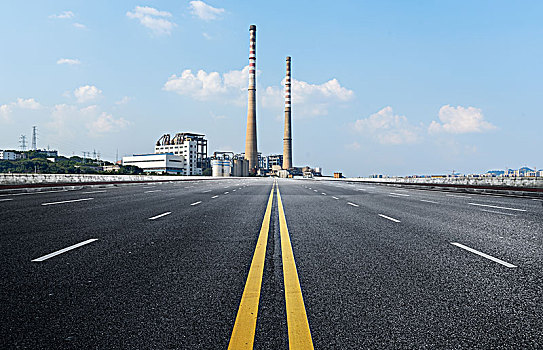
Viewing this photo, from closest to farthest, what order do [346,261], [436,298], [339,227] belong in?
[436,298] < [346,261] < [339,227]

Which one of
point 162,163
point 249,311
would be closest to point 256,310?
point 249,311

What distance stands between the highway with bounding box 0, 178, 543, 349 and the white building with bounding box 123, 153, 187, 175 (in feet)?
491

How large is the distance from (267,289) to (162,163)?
518 feet

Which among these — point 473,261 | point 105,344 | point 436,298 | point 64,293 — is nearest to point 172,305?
point 105,344

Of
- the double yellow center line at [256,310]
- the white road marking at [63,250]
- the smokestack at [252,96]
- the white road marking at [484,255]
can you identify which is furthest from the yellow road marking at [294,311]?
the smokestack at [252,96]

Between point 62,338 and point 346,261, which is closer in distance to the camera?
point 62,338

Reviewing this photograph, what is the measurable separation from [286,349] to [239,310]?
0.89m

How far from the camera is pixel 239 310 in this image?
3670mm

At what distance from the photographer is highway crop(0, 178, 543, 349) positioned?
3117mm

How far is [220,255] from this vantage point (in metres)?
6.16

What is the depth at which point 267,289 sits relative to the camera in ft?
14.3

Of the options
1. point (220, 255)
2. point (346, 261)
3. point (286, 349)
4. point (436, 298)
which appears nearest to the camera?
point (286, 349)

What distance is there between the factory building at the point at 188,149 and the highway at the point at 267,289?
159083 mm

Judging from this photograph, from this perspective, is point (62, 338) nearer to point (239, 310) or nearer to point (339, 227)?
point (239, 310)
